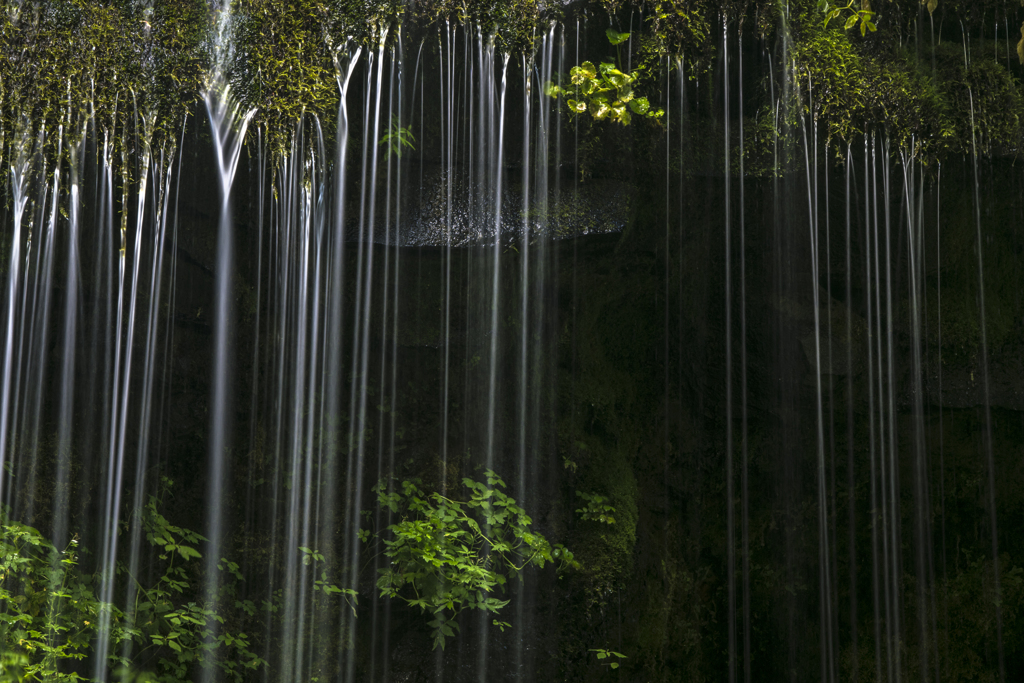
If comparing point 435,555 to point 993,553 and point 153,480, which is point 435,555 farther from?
point 993,553

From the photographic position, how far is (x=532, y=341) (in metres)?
4.47

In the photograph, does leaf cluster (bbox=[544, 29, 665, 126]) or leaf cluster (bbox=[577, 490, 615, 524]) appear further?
leaf cluster (bbox=[577, 490, 615, 524])

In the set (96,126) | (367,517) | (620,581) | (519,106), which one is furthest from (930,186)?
(96,126)

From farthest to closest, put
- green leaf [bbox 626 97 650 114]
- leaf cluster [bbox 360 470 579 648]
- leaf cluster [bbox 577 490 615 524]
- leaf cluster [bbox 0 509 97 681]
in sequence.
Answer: leaf cluster [bbox 577 490 615 524]
green leaf [bbox 626 97 650 114]
leaf cluster [bbox 360 470 579 648]
leaf cluster [bbox 0 509 97 681]

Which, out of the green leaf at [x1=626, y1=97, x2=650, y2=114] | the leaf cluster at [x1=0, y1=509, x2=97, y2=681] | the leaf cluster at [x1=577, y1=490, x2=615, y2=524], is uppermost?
the green leaf at [x1=626, y1=97, x2=650, y2=114]

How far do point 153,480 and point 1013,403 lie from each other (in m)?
4.98

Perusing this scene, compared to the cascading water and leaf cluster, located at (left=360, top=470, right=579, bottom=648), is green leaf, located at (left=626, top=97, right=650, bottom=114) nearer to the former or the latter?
the cascading water

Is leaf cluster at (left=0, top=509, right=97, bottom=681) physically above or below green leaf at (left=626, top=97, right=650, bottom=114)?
below

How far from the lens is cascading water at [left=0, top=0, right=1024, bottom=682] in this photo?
4102mm

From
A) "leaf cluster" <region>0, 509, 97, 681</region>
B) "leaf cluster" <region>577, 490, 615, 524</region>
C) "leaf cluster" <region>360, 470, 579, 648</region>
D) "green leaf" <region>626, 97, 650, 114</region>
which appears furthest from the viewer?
"leaf cluster" <region>577, 490, 615, 524</region>

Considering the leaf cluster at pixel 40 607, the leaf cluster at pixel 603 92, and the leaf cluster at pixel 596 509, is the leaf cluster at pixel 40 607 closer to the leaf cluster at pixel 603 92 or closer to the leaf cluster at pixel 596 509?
the leaf cluster at pixel 596 509

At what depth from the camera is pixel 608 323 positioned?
4.56m

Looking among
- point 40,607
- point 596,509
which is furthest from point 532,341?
point 40,607

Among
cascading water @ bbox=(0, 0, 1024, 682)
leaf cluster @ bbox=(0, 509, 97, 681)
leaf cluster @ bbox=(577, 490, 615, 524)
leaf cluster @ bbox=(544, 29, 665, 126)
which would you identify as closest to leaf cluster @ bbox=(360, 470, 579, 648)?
cascading water @ bbox=(0, 0, 1024, 682)
